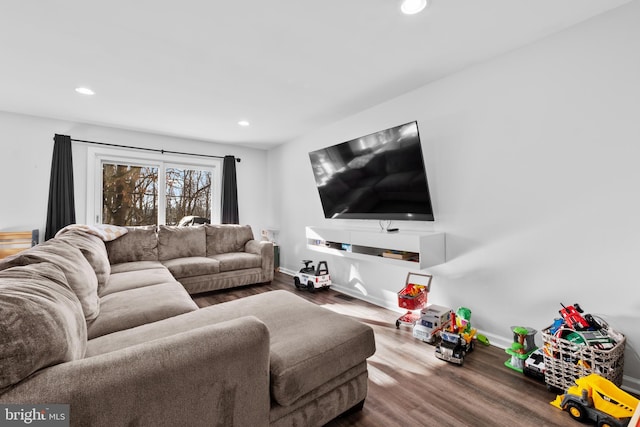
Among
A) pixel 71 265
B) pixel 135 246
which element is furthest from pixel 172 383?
pixel 135 246

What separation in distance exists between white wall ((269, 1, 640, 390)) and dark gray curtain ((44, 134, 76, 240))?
424cm

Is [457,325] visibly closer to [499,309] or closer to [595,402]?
[499,309]

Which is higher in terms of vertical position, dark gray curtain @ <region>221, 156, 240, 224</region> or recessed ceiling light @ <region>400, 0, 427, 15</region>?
recessed ceiling light @ <region>400, 0, 427, 15</region>

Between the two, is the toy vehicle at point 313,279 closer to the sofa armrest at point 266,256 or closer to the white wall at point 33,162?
the sofa armrest at point 266,256

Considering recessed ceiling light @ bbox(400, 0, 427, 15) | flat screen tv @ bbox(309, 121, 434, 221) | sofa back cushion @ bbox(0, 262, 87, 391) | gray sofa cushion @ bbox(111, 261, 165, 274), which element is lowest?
gray sofa cushion @ bbox(111, 261, 165, 274)

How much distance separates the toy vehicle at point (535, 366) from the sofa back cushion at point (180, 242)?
148 inches

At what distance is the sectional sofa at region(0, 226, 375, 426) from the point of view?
75cm

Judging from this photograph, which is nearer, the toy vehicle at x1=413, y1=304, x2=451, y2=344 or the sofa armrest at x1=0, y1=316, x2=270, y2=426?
the sofa armrest at x1=0, y1=316, x2=270, y2=426

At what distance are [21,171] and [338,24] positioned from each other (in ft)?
13.7

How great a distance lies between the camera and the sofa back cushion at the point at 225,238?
4148 mm

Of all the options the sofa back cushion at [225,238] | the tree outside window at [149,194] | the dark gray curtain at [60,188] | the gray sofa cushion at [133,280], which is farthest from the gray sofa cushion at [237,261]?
the dark gray curtain at [60,188]

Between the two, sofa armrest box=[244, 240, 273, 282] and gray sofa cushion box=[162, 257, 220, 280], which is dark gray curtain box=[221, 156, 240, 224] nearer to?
sofa armrest box=[244, 240, 273, 282]

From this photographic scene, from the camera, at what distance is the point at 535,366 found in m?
1.76

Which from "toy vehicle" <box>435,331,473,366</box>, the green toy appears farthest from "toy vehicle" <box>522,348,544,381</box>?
"toy vehicle" <box>435,331,473,366</box>
